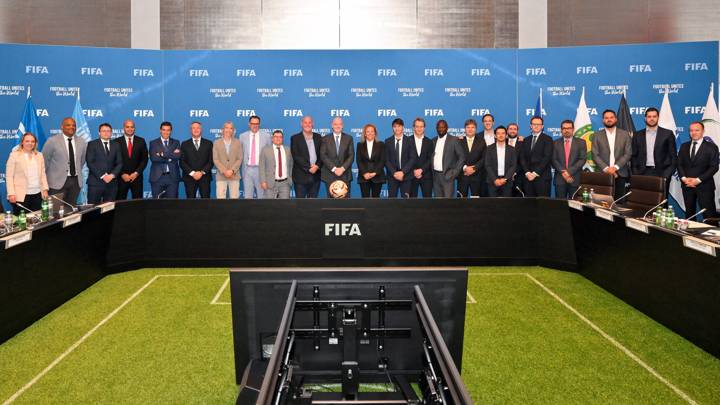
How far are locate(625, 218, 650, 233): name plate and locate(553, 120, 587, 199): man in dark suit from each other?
122 inches

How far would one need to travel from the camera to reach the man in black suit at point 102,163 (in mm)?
8617

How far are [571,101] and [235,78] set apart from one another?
21.9 ft

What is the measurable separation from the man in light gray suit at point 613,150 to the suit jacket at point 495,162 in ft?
4.34

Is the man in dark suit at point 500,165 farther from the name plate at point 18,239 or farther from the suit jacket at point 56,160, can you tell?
the suit jacket at point 56,160

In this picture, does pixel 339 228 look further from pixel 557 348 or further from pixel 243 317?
pixel 243 317

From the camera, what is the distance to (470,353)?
451cm

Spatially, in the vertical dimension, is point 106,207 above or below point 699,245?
above

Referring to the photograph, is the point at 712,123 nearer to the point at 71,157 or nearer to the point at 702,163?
the point at 702,163

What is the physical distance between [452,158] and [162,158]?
4785 millimetres

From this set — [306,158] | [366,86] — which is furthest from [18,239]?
[366,86]

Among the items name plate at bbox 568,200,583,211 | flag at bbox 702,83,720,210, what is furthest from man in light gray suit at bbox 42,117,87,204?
flag at bbox 702,83,720,210

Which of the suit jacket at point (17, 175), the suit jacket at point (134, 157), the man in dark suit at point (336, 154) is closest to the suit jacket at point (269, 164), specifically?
the man in dark suit at point (336, 154)

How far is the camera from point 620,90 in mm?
10867

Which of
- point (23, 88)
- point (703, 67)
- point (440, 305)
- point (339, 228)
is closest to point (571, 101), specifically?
point (703, 67)
